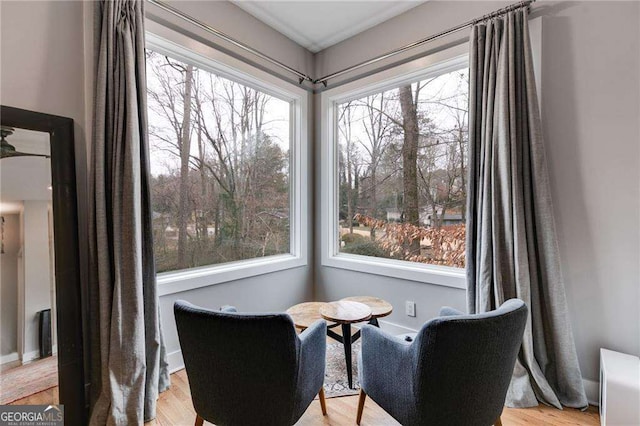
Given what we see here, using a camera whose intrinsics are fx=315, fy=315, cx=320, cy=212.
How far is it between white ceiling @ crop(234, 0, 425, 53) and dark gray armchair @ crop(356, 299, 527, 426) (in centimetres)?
241

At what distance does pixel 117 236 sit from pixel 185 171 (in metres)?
0.81

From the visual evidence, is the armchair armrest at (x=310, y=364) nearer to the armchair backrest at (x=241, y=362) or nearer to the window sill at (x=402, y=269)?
the armchair backrest at (x=241, y=362)

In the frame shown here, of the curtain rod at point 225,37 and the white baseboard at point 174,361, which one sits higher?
the curtain rod at point 225,37

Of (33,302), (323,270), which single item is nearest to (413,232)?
(323,270)

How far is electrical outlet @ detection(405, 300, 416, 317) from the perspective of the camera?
2.60m

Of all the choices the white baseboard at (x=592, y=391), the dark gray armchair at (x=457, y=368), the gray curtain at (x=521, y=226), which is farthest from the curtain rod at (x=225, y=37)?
the white baseboard at (x=592, y=391)

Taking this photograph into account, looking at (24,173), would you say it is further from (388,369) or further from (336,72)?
(336,72)

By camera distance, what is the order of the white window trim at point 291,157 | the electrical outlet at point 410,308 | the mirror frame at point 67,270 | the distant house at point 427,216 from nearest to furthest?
the mirror frame at point 67,270 → the white window trim at point 291,157 → the distant house at point 427,216 → the electrical outlet at point 410,308

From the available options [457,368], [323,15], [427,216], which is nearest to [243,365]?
[457,368]

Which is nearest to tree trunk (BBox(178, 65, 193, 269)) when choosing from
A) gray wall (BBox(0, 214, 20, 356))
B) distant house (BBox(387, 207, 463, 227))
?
gray wall (BBox(0, 214, 20, 356))

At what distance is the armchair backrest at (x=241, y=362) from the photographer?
117 cm

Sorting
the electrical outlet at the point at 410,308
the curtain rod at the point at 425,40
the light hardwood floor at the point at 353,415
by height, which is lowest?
the light hardwood floor at the point at 353,415

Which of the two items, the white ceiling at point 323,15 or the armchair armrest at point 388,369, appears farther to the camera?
the white ceiling at point 323,15

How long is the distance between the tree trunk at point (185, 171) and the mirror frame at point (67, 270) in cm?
72
